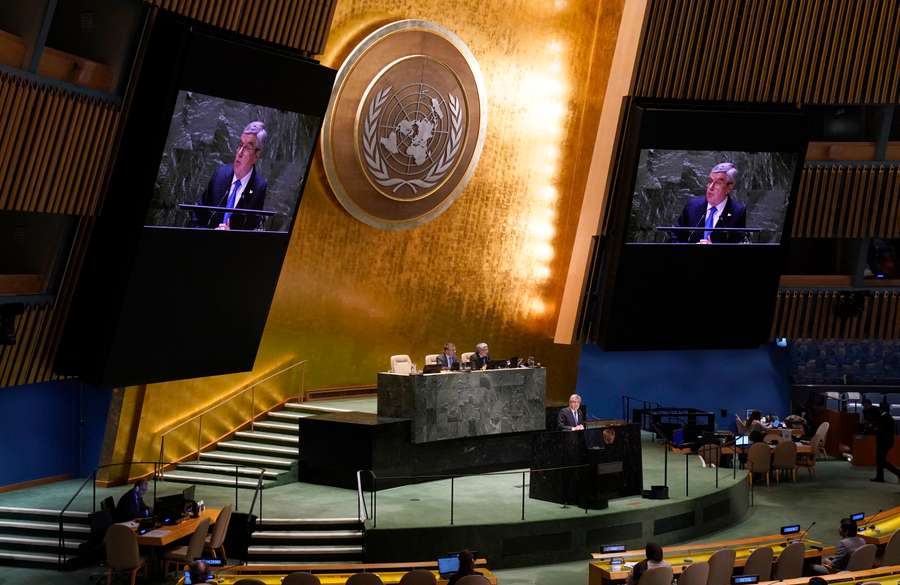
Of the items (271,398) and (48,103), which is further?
(271,398)

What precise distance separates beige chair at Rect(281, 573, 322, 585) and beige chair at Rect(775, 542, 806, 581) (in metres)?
4.66

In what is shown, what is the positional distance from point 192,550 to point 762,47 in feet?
37.7

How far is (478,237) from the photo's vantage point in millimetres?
20047

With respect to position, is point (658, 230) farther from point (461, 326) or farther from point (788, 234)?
point (461, 326)

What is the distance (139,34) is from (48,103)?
1.40 metres

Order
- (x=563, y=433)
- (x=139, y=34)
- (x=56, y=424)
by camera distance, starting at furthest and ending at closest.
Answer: (x=56, y=424) → (x=563, y=433) → (x=139, y=34)

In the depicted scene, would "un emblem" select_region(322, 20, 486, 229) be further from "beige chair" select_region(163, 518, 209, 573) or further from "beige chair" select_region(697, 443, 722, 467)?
"beige chair" select_region(163, 518, 209, 573)

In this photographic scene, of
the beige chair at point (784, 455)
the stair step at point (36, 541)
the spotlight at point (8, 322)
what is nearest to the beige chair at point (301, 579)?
the stair step at point (36, 541)

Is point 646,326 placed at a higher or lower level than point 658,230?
lower

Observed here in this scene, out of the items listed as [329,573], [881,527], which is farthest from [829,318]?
[329,573]

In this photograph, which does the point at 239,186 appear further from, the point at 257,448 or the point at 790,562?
the point at 790,562

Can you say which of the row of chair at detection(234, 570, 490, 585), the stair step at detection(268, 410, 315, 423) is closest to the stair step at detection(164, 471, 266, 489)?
the stair step at detection(268, 410, 315, 423)

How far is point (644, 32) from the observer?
18.4 m

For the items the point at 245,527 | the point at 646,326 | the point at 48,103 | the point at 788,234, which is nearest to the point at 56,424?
the point at 245,527
